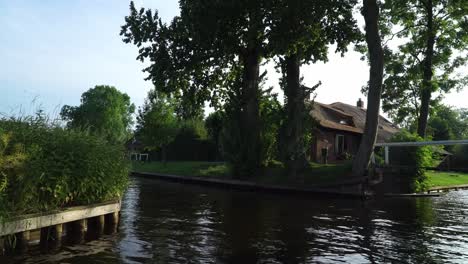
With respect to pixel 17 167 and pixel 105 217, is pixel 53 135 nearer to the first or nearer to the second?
pixel 17 167

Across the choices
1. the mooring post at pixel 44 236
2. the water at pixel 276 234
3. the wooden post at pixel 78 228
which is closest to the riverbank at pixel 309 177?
the water at pixel 276 234

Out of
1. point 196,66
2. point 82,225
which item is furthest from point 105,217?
point 196,66

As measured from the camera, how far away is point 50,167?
9789 millimetres

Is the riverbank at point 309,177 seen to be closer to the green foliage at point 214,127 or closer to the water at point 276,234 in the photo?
the water at point 276,234

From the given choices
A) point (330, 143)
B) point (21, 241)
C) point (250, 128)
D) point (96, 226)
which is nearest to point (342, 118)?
point (330, 143)

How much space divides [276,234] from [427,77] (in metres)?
23.6

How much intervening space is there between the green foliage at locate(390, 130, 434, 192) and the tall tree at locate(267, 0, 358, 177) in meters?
5.31

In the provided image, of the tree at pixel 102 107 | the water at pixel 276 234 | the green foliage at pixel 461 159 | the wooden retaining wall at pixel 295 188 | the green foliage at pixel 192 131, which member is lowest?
the water at pixel 276 234

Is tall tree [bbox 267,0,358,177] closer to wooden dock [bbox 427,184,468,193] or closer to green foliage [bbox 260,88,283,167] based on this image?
green foliage [bbox 260,88,283,167]

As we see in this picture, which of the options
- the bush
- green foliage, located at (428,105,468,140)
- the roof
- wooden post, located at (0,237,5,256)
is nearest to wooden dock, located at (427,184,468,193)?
the roof

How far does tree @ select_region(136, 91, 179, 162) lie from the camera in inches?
1795

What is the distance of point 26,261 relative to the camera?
28.2ft

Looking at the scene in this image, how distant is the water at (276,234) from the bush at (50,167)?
3.81 ft

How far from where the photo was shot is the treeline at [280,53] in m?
24.7
